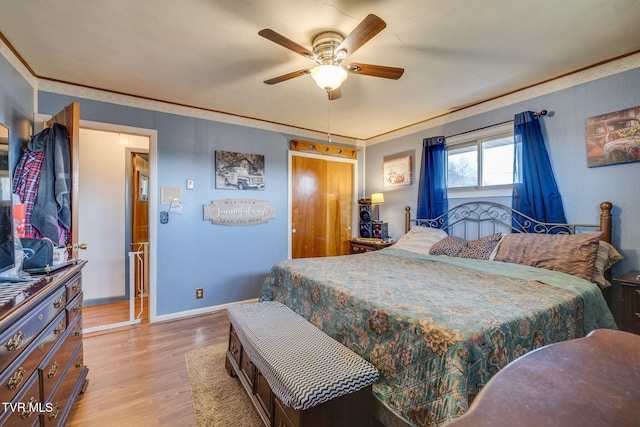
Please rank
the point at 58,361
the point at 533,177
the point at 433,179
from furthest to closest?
the point at 433,179
the point at 533,177
the point at 58,361

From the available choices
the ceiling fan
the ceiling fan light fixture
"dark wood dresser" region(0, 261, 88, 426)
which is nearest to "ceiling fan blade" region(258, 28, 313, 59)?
the ceiling fan

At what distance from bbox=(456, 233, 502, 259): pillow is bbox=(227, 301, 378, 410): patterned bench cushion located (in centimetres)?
187

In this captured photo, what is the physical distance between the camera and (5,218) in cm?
135

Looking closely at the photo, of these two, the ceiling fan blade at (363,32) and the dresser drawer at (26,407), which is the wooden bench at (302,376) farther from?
the ceiling fan blade at (363,32)

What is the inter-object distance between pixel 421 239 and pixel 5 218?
11.1 feet

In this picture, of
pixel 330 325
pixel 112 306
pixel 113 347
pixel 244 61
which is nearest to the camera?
pixel 330 325

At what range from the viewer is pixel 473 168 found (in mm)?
3389

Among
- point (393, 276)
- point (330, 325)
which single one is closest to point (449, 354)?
point (330, 325)

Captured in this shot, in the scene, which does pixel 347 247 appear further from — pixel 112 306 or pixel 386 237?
pixel 112 306

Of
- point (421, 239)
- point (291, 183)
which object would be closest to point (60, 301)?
point (291, 183)

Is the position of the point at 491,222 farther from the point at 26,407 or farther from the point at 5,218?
the point at 5,218

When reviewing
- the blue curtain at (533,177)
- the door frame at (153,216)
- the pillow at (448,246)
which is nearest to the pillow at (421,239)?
the pillow at (448,246)

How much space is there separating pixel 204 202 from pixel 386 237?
2696mm

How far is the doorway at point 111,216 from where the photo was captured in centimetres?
369
